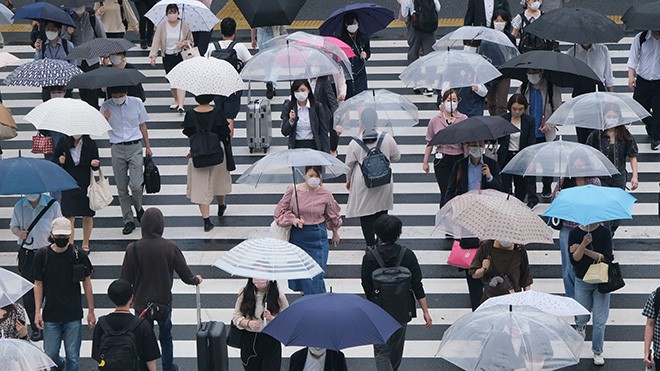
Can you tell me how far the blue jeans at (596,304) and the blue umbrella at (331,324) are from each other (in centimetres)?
281

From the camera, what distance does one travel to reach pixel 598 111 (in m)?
13.6

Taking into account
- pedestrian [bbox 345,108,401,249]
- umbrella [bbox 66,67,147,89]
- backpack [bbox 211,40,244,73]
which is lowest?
pedestrian [bbox 345,108,401,249]

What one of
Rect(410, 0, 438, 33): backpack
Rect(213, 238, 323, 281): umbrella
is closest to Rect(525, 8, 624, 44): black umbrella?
Rect(410, 0, 438, 33): backpack

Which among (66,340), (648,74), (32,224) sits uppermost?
(648,74)

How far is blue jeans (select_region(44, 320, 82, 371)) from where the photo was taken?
11.5 meters

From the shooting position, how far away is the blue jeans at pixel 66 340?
451 inches

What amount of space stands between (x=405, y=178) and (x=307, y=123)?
6.70ft

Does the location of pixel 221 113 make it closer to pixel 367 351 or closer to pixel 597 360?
pixel 367 351

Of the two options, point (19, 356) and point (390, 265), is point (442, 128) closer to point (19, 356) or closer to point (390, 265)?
point (390, 265)

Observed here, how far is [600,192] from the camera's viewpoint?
11.4m

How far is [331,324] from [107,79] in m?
6.18

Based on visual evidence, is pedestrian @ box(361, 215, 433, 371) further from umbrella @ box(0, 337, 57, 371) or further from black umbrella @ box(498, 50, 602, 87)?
black umbrella @ box(498, 50, 602, 87)

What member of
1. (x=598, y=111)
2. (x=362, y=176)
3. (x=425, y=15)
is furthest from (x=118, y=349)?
(x=425, y=15)

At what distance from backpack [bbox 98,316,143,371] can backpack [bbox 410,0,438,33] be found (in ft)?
31.2
